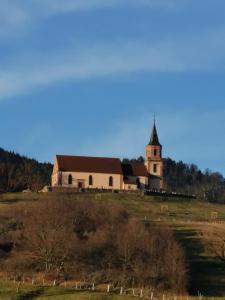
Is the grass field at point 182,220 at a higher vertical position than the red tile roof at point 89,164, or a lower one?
lower

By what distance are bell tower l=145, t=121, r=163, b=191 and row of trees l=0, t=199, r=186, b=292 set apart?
45577 mm

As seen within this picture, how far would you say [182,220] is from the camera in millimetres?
89562

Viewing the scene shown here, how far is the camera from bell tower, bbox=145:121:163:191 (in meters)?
121

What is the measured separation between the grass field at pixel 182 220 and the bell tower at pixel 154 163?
1034 centimetres

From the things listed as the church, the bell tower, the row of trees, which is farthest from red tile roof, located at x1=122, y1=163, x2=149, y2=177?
the row of trees

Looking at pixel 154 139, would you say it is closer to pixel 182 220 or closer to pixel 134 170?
pixel 134 170

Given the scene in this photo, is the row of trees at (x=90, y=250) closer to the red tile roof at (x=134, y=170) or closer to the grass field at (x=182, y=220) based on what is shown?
the grass field at (x=182, y=220)

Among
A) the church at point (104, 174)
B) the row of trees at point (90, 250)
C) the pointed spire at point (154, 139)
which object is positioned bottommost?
the row of trees at point (90, 250)

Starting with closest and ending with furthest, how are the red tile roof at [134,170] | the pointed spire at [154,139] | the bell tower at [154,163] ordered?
the red tile roof at [134,170] → the bell tower at [154,163] → the pointed spire at [154,139]

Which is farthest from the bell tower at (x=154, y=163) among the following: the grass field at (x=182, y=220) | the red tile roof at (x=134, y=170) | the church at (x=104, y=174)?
the grass field at (x=182, y=220)

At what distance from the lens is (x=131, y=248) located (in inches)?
2485

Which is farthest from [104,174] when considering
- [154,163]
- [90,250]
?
[90,250]

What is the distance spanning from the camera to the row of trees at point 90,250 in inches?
2283

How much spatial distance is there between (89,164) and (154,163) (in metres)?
11.9
